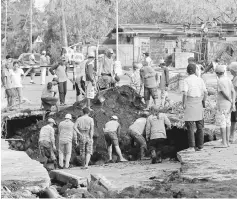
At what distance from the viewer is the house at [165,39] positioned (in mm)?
50281

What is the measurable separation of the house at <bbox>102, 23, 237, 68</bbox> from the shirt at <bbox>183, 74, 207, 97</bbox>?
33.7 meters

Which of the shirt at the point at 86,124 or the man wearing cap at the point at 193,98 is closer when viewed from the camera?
the man wearing cap at the point at 193,98

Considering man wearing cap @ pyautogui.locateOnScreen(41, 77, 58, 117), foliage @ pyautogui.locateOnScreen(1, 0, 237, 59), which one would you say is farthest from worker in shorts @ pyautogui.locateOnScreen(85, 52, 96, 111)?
foliage @ pyautogui.locateOnScreen(1, 0, 237, 59)

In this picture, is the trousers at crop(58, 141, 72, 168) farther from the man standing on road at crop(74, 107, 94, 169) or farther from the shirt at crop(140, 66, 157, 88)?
the shirt at crop(140, 66, 157, 88)

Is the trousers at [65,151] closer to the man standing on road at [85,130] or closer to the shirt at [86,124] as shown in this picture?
the man standing on road at [85,130]

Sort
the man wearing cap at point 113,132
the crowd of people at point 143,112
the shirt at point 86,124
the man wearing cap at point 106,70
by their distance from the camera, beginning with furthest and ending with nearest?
1. the man wearing cap at point 106,70
2. the man wearing cap at point 113,132
3. the shirt at point 86,124
4. the crowd of people at point 143,112

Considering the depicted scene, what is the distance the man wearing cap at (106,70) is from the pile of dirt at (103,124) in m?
0.38

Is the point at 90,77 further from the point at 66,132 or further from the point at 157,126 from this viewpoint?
the point at 66,132

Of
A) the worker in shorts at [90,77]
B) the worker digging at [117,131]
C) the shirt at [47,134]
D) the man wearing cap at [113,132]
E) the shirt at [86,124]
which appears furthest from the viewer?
the worker in shorts at [90,77]

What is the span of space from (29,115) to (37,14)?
5393cm

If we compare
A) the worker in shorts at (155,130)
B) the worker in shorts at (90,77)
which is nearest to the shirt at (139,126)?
the worker in shorts at (155,130)

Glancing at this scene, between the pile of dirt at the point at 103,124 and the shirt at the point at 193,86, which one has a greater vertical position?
the shirt at the point at 193,86

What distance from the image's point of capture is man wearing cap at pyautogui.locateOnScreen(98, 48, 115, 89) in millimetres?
23413

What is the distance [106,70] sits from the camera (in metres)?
23.6
